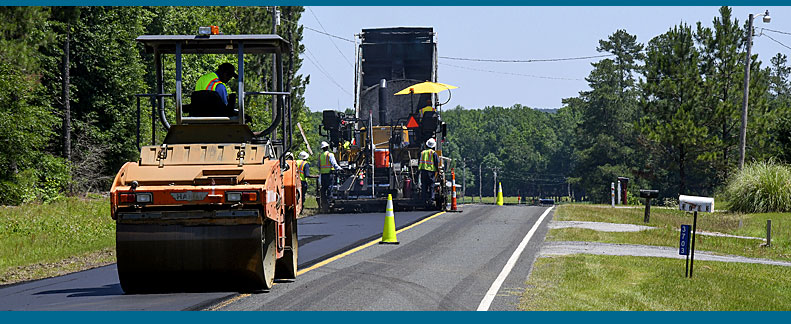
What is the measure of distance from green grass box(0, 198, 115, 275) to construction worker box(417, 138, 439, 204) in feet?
28.7

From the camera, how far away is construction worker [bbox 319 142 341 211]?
28656 mm

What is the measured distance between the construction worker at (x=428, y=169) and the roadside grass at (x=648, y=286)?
11.9 metres

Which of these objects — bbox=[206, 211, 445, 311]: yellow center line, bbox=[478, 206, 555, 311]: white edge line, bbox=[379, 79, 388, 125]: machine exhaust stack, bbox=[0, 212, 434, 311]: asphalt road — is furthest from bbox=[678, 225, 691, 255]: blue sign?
bbox=[379, 79, 388, 125]: machine exhaust stack

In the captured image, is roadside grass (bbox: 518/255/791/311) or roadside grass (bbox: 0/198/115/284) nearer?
roadside grass (bbox: 518/255/791/311)

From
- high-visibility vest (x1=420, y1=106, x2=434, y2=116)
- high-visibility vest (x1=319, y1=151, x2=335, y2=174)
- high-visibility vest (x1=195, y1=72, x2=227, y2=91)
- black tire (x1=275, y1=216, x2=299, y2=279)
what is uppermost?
high-visibility vest (x1=195, y1=72, x2=227, y2=91)

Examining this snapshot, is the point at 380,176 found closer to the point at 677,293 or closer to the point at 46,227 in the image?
the point at 46,227

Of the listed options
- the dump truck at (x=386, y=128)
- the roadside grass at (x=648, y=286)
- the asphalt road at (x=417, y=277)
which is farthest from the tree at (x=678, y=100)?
the roadside grass at (x=648, y=286)

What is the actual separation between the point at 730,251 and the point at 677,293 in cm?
907

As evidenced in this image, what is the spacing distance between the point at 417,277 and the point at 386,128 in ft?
54.7

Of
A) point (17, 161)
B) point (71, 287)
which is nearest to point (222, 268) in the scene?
point (71, 287)

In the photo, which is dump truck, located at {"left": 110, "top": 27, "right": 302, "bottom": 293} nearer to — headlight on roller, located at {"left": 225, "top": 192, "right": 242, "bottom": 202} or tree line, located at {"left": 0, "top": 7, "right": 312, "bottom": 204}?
headlight on roller, located at {"left": 225, "top": 192, "right": 242, "bottom": 202}

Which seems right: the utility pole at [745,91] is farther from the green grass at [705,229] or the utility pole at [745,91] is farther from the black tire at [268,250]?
the black tire at [268,250]

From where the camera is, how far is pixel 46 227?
74.7 ft

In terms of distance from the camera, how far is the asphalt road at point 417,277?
11.0 metres
